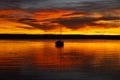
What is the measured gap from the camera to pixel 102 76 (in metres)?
26.8

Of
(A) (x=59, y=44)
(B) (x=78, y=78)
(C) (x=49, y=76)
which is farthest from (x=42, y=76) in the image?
(A) (x=59, y=44)

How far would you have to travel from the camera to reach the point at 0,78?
24.9m

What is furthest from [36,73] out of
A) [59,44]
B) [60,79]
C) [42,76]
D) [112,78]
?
[59,44]

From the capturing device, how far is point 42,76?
26.7 m

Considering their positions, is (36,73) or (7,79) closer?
(7,79)

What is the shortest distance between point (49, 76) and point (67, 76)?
1.37m

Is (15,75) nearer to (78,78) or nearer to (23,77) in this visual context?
(23,77)

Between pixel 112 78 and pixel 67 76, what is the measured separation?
11.3ft

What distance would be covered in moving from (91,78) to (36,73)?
5252 millimetres

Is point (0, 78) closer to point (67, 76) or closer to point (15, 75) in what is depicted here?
point (15, 75)

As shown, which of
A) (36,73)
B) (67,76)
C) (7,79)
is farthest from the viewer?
(36,73)

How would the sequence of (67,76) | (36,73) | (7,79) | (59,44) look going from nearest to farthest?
(7,79) < (67,76) < (36,73) < (59,44)

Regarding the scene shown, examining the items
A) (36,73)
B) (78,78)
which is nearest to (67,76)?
(78,78)

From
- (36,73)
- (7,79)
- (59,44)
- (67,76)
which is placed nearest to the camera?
(7,79)
